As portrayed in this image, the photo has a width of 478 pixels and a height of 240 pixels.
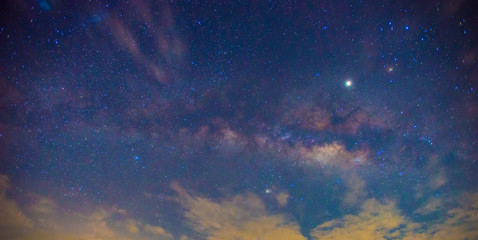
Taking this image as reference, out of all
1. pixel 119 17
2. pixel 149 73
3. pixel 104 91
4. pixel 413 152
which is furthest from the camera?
pixel 413 152

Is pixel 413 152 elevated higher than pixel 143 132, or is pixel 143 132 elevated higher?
pixel 143 132

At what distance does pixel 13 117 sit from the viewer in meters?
9.40

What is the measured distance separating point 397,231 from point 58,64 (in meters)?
22.3

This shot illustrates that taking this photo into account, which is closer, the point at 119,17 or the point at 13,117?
the point at 119,17

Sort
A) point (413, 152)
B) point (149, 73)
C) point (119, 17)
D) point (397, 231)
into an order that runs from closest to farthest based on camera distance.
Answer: point (119, 17) → point (149, 73) → point (413, 152) → point (397, 231)

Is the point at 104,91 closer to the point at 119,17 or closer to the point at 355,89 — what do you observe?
the point at 119,17

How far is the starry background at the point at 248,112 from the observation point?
241 inches

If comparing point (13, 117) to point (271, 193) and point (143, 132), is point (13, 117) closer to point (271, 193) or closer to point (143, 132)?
point (143, 132)

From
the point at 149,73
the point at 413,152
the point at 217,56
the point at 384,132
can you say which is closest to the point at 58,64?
the point at 149,73

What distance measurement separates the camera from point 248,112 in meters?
8.58

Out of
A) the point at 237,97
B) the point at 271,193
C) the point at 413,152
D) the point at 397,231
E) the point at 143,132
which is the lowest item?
the point at 397,231

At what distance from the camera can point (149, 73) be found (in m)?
7.29

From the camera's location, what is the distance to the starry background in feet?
20.1

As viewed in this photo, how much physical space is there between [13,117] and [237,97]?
35.5 feet
